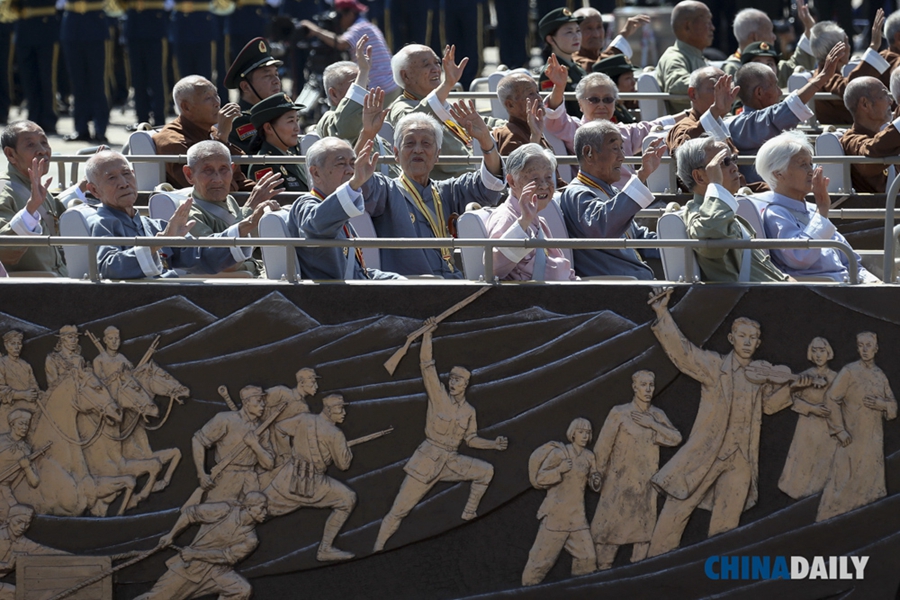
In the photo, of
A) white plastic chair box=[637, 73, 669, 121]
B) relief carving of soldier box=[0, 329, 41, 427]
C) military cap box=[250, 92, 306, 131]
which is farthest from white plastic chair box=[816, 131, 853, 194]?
relief carving of soldier box=[0, 329, 41, 427]

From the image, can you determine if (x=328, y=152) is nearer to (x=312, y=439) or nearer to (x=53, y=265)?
(x=312, y=439)

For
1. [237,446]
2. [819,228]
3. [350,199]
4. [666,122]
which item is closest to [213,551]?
[237,446]

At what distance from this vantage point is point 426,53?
27.5 feet

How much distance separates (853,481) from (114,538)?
10.9 ft

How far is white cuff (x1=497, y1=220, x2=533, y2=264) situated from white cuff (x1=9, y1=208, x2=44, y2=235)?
240 centimetres

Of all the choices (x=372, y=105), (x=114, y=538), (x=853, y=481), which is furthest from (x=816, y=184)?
(x=114, y=538)

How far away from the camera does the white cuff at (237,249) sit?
618 centimetres

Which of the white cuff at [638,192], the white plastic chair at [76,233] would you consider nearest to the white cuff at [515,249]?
the white cuff at [638,192]

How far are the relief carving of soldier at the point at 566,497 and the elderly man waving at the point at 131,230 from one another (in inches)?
69.8

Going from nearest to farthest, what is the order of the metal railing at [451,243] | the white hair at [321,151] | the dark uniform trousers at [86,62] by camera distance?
the metal railing at [451,243]
the white hair at [321,151]
the dark uniform trousers at [86,62]

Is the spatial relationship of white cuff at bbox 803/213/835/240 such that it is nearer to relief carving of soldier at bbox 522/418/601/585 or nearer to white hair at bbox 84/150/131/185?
relief carving of soldier at bbox 522/418/601/585

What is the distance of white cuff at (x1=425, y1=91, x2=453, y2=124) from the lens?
7.88 metres

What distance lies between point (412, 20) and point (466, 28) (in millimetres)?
760

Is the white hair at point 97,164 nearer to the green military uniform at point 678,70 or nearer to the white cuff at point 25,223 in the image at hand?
the white cuff at point 25,223
